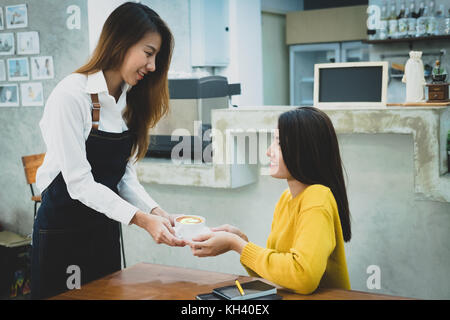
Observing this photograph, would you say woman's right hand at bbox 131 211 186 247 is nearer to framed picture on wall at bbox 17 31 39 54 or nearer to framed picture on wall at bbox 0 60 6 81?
framed picture on wall at bbox 17 31 39 54

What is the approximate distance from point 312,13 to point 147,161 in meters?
3.73

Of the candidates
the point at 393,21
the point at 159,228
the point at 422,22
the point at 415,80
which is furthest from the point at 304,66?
the point at 159,228

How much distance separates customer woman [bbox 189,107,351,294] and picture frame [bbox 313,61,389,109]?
1.00 metres

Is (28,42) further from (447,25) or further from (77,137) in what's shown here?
(447,25)

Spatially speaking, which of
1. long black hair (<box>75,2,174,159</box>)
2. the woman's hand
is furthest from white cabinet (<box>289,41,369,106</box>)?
the woman's hand

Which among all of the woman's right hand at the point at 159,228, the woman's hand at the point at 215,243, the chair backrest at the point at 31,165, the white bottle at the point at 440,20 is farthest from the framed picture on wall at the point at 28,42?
the white bottle at the point at 440,20

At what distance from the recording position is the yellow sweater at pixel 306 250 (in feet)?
4.79

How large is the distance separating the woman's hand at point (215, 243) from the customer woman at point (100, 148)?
2.8 inches

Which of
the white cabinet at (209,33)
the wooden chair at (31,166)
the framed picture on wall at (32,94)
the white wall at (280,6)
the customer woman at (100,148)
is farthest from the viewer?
the white wall at (280,6)

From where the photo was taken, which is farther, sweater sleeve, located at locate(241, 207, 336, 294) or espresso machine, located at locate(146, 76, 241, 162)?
espresso machine, located at locate(146, 76, 241, 162)

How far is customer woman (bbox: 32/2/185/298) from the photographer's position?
173 cm

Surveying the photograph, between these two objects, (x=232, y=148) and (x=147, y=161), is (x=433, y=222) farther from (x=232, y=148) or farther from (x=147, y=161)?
(x=147, y=161)

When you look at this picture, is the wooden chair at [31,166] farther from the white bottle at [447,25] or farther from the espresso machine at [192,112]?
the white bottle at [447,25]
